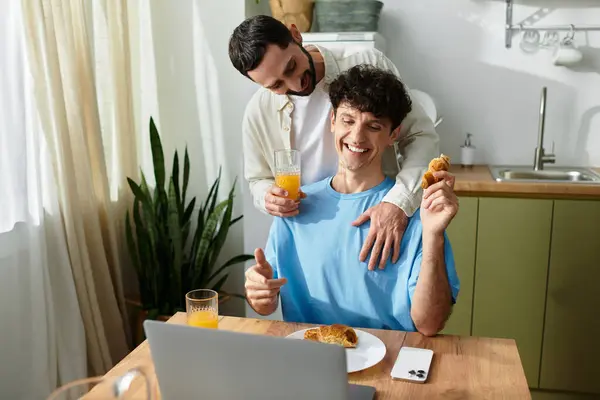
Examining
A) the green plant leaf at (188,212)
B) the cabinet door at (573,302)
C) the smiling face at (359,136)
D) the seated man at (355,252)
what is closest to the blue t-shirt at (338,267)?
the seated man at (355,252)

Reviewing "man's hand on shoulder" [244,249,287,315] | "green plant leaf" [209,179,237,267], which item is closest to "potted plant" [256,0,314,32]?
"green plant leaf" [209,179,237,267]

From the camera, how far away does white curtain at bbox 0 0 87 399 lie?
2.29 m

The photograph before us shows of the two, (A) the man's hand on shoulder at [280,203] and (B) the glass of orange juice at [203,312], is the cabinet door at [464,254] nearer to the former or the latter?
(A) the man's hand on shoulder at [280,203]

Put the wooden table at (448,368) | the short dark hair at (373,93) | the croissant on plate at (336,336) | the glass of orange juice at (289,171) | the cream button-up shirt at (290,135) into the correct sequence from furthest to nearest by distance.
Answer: the cream button-up shirt at (290,135), the glass of orange juice at (289,171), the short dark hair at (373,93), the croissant on plate at (336,336), the wooden table at (448,368)

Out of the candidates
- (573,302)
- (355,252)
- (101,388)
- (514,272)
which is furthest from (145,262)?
(101,388)

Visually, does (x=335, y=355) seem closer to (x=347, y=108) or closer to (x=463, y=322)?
(x=347, y=108)

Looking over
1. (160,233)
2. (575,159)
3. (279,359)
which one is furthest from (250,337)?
(575,159)

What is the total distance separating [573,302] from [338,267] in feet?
5.19

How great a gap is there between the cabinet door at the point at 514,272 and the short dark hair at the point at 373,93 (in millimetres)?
1276

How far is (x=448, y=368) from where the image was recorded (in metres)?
1.42

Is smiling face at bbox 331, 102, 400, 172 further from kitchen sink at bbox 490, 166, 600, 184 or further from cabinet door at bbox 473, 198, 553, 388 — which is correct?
kitchen sink at bbox 490, 166, 600, 184

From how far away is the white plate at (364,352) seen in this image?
1410 millimetres

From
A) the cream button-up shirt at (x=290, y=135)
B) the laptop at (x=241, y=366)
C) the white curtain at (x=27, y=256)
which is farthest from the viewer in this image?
the white curtain at (x=27, y=256)

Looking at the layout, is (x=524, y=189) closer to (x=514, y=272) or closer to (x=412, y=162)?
(x=514, y=272)
